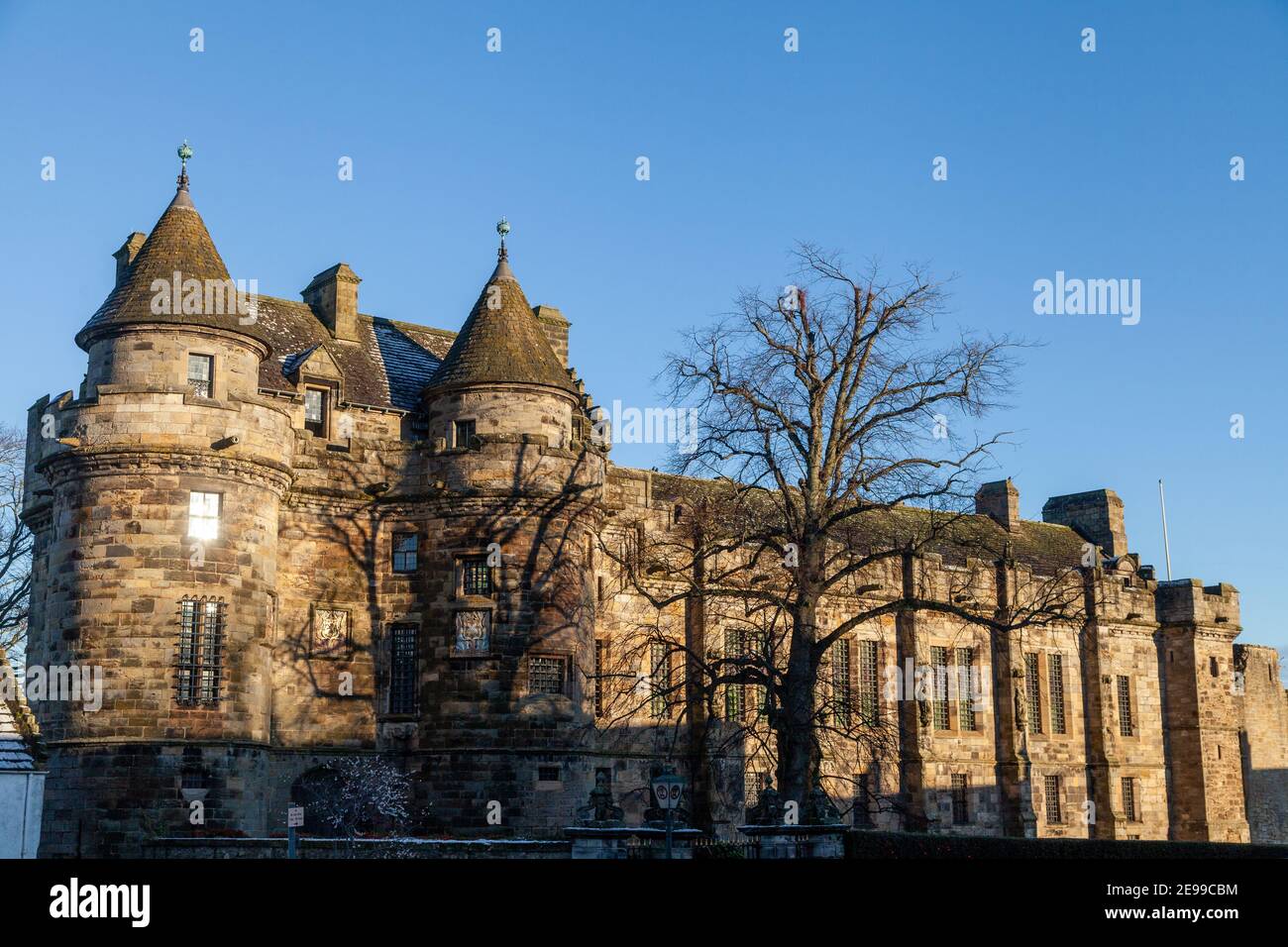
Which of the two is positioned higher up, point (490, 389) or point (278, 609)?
point (490, 389)

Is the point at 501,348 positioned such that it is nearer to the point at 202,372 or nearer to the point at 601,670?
the point at 202,372

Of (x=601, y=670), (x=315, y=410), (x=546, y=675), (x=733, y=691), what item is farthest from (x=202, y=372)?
(x=733, y=691)

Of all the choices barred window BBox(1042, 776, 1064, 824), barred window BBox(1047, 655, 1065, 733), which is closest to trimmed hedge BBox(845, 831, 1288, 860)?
barred window BBox(1042, 776, 1064, 824)

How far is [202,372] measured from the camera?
100.0ft

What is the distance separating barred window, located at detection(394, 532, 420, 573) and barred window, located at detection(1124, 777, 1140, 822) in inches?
1179

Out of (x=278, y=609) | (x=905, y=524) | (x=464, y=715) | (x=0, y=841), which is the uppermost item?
(x=905, y=524)

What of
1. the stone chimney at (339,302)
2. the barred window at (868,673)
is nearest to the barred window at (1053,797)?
the barred window at (868,673)

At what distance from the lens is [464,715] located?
104ft

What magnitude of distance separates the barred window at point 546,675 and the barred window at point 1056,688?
77.9ft

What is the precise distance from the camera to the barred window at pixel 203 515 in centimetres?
2945
